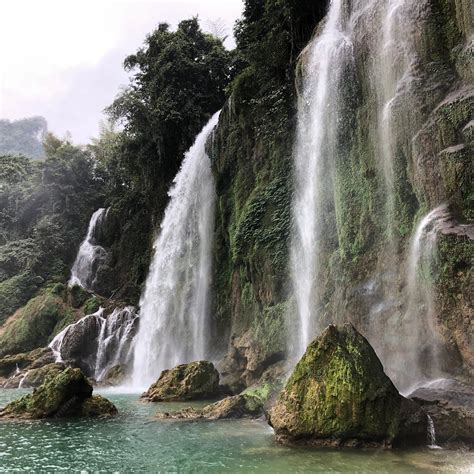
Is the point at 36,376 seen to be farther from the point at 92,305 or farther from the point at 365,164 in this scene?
the point at 365,164

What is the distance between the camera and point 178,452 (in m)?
8.57

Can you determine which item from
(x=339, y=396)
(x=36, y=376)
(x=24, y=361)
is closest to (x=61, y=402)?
(x=339, y=396)

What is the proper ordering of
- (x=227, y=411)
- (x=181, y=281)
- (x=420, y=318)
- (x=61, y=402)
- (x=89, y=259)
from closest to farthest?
(x=420, y=318), (x=227, y=411), (x=61, y=402), (x=181, y=281), (x=89, y=259)

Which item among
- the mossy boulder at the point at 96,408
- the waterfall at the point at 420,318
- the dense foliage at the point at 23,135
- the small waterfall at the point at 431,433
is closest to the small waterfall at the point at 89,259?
the mossy boulder at the point at 96,408

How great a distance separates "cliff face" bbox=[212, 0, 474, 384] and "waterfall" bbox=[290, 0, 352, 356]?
421 millimetres

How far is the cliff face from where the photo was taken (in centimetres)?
1004

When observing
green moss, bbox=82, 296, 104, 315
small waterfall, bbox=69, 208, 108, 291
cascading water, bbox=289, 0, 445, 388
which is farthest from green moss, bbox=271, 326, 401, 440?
small waterfall, bbox=69, 208, 108, 291

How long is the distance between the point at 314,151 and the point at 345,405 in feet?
32.6

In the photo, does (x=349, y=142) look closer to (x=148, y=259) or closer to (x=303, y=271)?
(x=303, y=271)

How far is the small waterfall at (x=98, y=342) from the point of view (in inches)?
966

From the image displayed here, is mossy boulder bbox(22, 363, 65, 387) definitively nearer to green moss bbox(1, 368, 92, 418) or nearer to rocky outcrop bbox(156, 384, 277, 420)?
green moss bbox(1, 368, 92, 418)

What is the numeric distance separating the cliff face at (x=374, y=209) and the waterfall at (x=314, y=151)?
0.42m

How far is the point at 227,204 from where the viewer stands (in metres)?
22.3

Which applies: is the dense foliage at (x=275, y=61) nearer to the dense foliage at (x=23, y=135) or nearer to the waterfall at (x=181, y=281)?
the waterfall at (x=181, y=281)
